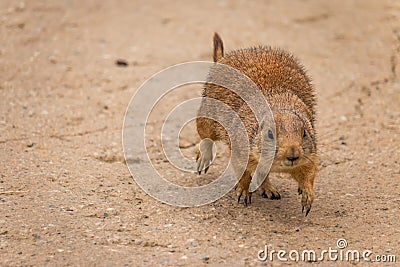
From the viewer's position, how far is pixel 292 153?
12.1ft

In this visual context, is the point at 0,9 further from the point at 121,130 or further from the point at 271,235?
the point at 271,235

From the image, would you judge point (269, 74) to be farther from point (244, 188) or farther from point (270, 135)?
point (244, 188)

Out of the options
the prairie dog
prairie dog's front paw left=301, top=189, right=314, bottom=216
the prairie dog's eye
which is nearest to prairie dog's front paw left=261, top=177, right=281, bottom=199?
the prairie dog

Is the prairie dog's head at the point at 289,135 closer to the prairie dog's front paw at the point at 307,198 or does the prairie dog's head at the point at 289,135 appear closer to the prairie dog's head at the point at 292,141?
the prairie dog's head at the point at 292,141

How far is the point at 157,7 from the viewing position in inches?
325

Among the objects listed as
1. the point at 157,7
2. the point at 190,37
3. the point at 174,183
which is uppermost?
the point at 157,7

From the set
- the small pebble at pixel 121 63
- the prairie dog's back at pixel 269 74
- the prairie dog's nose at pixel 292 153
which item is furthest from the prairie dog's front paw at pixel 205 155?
the small pebble at pixel 121 63

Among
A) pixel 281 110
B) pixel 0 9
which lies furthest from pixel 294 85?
pixel 0 9

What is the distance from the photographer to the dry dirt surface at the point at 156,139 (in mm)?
3783

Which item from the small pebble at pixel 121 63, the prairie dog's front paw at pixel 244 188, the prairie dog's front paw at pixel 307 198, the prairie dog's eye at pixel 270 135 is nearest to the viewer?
the prairie dog's eye at pixel 270 135

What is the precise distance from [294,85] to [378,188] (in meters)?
0.97

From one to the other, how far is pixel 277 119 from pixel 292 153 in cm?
27

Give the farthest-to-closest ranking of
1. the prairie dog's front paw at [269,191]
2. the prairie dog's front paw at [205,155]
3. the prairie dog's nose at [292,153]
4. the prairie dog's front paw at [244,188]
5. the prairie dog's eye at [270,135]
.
A: the prairie dog's front paw at [205,155] → the prairie dog's front paw at [269,191] → the prairie dog's front paw at [244,188] → the prairie dog's eye at [270,135] → the prairie dog's nose at [292,153]

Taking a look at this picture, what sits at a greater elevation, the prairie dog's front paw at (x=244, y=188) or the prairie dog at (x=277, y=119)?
the prairie dog at (x=277, y=119)
